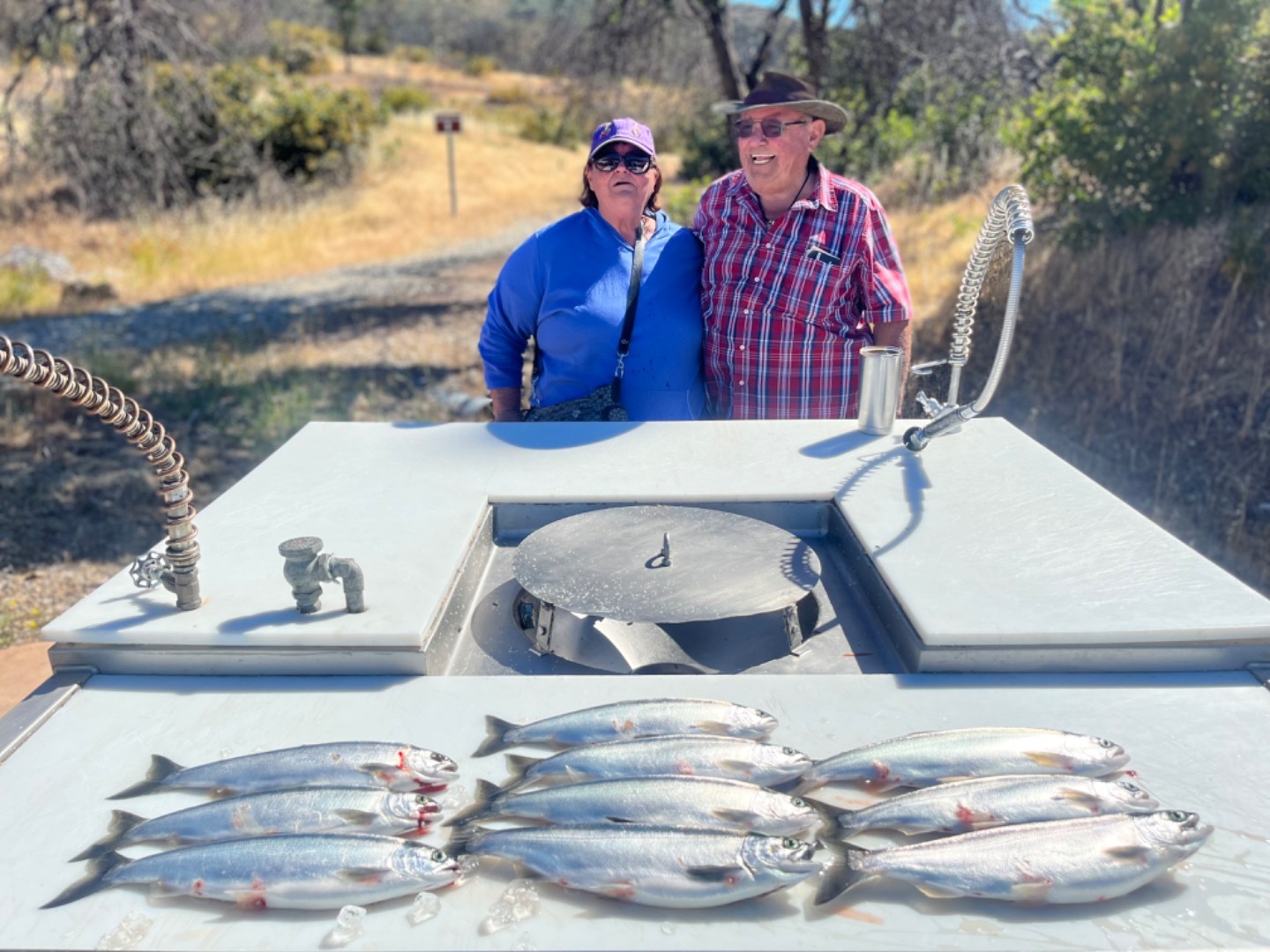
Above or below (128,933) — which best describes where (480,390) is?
below

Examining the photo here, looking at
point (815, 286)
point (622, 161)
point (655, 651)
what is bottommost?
point (655, 651)

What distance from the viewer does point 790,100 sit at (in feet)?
11.4

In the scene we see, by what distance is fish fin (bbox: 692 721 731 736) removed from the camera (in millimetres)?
1808

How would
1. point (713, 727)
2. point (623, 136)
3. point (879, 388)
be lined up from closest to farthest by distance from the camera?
1. point (713, 727)
2. point (879, 388)
3. point (623, 136)

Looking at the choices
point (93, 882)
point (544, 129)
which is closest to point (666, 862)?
point (93, 882)

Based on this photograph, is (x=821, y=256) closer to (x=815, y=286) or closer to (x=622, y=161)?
(x=815, y=286)

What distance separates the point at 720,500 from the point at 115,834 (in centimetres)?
162

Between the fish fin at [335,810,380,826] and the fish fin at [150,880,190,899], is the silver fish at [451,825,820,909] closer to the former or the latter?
the fish fin at [335,810,380,826]

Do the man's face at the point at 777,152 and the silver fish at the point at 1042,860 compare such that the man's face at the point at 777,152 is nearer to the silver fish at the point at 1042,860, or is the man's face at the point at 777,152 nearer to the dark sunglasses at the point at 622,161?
the dark sunglasses at the point at 622,161

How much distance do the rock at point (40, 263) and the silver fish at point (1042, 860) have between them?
13152 mm

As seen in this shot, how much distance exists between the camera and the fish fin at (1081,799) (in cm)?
161

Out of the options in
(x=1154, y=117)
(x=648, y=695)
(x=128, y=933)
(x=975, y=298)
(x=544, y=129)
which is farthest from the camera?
(x=544, y=129)

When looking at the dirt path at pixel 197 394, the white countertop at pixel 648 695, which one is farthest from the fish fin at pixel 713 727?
the dirt path at pixel 197 394

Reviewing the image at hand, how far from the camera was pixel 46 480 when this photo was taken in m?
6.72
